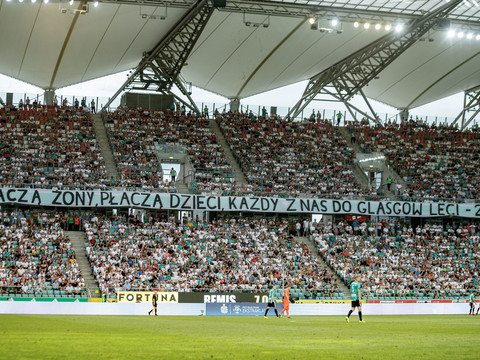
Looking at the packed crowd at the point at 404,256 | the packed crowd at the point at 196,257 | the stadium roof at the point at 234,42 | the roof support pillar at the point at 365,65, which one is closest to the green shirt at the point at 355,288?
the packed crowd at the point at 196,257

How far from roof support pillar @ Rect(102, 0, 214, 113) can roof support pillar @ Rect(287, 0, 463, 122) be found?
11200mm

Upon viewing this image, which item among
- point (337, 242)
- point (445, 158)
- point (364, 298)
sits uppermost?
point (445, 158)

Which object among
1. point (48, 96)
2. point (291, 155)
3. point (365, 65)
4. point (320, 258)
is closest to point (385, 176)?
point (291, 155)

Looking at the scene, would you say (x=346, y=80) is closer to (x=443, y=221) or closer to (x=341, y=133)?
(x=341, y=133)

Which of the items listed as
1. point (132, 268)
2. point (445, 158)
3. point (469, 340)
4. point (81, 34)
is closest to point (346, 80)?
point (445, 158)

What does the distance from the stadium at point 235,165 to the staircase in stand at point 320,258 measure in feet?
0.61

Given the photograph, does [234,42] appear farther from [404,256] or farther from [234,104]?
[404,256]

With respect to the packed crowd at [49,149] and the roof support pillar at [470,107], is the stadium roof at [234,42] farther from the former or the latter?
the roof support pillar at [470,107]

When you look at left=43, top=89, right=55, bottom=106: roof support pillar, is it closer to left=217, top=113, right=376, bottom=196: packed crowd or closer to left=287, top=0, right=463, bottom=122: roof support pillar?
left=217, top=113, right=376, bottom=196: packed crowd

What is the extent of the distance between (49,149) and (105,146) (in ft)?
16.4

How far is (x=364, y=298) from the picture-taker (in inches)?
1711

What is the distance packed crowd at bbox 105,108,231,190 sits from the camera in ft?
167

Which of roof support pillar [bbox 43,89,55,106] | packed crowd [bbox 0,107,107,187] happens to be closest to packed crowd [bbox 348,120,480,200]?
packed crowd [bbox 0,107,107,187]

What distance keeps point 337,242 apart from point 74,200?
19376mm
